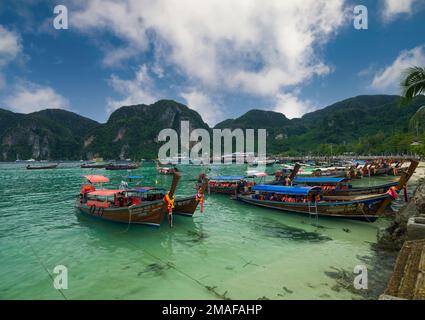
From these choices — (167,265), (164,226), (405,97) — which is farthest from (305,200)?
(167,265)

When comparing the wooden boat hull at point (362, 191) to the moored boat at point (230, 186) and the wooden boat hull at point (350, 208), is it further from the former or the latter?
the moored boat at point (230, 186)

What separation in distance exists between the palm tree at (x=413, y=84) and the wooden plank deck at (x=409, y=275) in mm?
9330

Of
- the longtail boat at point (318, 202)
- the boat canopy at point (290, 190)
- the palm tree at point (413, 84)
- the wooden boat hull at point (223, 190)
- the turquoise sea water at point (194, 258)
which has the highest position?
the palm tree at point (413, 84)

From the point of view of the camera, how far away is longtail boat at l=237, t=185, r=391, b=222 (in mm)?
16844

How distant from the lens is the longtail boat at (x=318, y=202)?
55.3 ft

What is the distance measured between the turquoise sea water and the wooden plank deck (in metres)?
1.64

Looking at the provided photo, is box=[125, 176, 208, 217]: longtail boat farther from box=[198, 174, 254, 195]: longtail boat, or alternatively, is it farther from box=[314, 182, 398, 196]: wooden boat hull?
box=[314, 182, 398, 196]: wooden boat hull

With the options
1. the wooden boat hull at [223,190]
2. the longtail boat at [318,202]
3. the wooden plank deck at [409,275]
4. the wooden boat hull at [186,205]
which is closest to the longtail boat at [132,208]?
the wooden boat hull at [186,205]

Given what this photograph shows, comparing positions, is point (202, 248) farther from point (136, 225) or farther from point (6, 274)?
point (6, 274)

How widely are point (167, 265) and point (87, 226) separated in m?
10.8

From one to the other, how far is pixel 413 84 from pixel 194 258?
16.1m

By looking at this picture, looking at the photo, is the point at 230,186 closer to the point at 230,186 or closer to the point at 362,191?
the point at 230,186

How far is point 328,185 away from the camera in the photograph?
2900 cm

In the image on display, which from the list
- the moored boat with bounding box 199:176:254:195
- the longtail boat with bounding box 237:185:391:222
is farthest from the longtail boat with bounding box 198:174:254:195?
the longtail boat with bounding box 237:185:391:222
